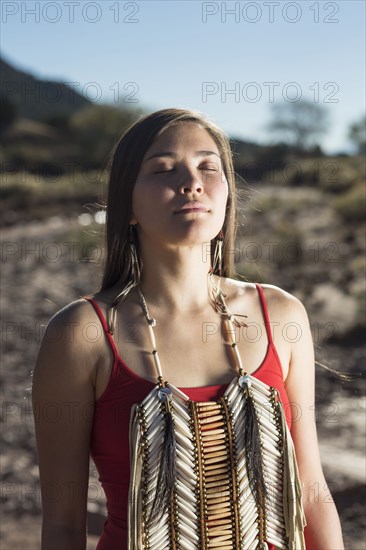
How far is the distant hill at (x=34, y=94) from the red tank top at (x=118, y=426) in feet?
154

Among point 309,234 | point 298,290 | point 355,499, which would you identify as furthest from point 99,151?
point 355,499

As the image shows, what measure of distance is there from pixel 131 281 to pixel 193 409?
1.23 ft

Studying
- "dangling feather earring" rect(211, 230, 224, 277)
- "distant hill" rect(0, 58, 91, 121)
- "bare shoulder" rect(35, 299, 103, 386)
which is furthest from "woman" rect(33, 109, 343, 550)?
"distant hill" rect(0, 58, 91, 121)

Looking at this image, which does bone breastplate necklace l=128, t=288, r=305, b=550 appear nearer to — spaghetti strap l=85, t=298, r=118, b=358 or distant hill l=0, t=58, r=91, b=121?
spaghetti strap l=85, t=298, r=118, b=358

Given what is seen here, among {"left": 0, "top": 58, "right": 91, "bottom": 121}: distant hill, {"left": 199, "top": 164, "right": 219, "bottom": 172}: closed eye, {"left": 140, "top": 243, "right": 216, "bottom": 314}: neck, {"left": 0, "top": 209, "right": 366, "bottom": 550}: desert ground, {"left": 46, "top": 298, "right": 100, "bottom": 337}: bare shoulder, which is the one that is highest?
{"left": 0, "top": 58, "right": 91, "bottom": 121}: distant hill

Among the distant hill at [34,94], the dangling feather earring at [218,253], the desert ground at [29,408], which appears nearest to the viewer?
the dangling feather earring at [218,253]

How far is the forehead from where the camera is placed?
201cm

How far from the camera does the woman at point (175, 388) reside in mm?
1881

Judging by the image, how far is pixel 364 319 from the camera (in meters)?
8.88

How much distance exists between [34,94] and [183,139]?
185 ft

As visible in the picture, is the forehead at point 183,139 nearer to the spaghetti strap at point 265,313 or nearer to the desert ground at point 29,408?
the spaghetti strap at point 265,313

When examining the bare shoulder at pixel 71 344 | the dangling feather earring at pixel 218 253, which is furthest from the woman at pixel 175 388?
the dangling feather earring at pixel 218 253

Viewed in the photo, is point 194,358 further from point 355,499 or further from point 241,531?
point 355,499

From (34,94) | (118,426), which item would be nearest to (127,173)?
(118,426)
